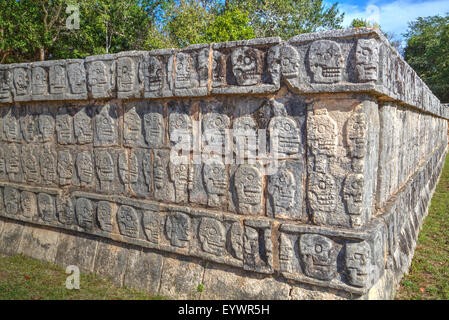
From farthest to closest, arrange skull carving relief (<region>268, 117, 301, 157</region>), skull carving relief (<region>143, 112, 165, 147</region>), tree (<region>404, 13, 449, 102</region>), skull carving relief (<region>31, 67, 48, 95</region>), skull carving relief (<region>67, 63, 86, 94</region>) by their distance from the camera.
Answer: tree (<region>404, 13, 449, 102</region>) < skull carving relief (<region>31, 67, 48, 95</region>) < skull carving relief (<region>67, 63, 86, 94</region>) < skull carving relief (<region>143, 112, 165, 147</region>) < skull carving relief (<region>268, 117, 301, 157</region>)

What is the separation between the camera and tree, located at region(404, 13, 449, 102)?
26.8 meters

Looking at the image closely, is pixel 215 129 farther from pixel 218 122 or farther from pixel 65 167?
pixel 65 167

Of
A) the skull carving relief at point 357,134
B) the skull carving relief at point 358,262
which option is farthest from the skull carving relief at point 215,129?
the skull carving relief at point 358,262

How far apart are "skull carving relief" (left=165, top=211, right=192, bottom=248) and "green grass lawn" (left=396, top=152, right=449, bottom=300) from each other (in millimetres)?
1841

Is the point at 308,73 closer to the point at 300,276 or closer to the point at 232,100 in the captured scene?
the point at 232,100

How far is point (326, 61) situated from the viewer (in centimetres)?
254

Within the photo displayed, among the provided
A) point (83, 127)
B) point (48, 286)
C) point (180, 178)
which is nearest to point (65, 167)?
point (83, 127)

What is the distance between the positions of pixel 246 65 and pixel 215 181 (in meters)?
0.94

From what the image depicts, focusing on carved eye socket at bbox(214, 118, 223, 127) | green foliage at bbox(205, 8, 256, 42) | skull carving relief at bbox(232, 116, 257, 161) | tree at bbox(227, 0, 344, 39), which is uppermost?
tree at bbox(227, 0, 344, 39)

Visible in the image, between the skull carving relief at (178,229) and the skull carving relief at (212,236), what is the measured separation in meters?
0.13

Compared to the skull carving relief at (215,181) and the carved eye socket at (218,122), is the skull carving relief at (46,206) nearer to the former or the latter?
the skull carving relief at (215,181)

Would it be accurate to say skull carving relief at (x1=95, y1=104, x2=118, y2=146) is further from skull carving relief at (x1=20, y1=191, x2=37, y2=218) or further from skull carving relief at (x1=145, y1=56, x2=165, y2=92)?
skull carving relief at (x1=20, y1=191, x2=37, y2=218)

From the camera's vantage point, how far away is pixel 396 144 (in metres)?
3.74

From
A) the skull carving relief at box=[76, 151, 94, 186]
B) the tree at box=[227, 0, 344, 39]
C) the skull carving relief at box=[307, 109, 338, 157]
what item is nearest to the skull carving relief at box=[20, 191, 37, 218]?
the skull carving relief at box=[76, 151, 94, 186]
